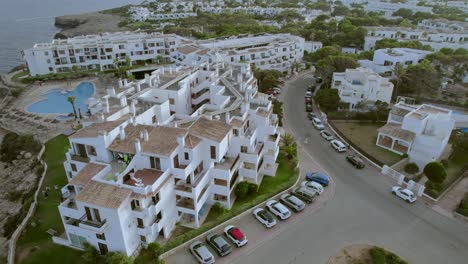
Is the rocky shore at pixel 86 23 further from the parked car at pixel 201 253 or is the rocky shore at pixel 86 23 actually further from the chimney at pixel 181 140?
the parked car at pixel 201 253

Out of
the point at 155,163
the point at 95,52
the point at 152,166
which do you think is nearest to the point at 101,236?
the point at 152,166

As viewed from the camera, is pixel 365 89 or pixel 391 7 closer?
pixel 365 89

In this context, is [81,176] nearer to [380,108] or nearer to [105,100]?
[105,100]

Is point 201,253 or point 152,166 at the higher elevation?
point 152,166

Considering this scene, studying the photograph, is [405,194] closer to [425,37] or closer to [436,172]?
[436,172]

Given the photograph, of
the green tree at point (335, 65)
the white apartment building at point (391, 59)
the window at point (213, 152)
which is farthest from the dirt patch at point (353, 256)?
the white apartment building at point (391, 59)

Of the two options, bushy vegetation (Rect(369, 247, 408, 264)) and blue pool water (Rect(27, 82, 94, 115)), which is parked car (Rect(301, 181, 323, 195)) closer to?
bushy vegetation (Rect(369, 247, 408, 264))

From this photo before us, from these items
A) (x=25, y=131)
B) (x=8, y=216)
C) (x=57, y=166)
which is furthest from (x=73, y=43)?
(x=8, y=216)

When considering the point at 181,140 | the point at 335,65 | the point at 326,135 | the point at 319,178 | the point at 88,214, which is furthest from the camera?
the point at 335,65
